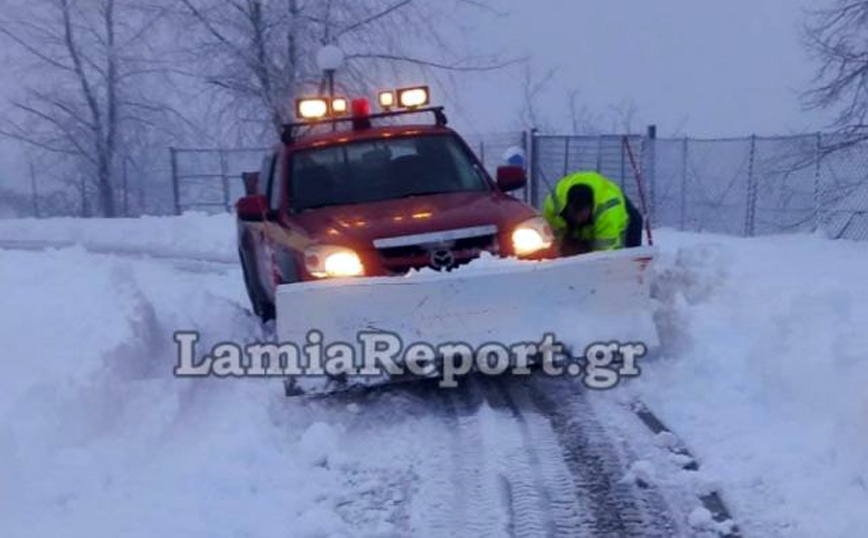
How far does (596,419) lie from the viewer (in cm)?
638

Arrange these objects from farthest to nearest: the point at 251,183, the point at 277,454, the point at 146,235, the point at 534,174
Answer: the point at 534,174 < the point at 146,235 < the point at 251,183 < the point at 277,454

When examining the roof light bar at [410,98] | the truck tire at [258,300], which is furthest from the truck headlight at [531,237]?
the truck tire at [258,300]

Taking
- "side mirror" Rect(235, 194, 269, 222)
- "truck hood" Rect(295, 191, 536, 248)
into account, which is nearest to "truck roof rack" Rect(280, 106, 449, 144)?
"side mirror" Rect(235, 194, 269, 222)

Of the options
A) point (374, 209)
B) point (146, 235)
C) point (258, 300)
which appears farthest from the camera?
point (146, 235)

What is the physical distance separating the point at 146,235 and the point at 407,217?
44.4 feet

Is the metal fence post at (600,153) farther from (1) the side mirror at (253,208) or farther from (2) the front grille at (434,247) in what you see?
(2) the front grille at (434,247)

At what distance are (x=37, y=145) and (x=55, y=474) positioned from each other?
27.3m

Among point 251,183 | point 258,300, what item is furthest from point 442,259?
point 251,183

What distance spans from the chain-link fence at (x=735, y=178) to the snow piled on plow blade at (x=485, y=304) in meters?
10.2

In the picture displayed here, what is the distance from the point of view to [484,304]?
673 centimetres

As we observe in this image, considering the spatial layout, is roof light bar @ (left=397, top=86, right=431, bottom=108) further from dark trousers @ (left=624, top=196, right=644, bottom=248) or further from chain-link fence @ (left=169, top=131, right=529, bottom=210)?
chain-link fence @ (left=169, top=131, right=529, bottom=210)

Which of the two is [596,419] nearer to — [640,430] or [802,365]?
[640,430]

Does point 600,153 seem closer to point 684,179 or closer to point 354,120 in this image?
point 684,179

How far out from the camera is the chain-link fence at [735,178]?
17.4 meters
